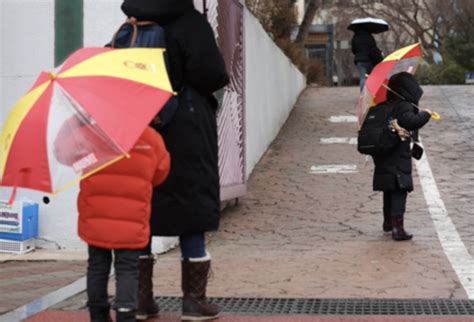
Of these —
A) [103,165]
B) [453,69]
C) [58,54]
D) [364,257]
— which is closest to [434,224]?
[364,257]

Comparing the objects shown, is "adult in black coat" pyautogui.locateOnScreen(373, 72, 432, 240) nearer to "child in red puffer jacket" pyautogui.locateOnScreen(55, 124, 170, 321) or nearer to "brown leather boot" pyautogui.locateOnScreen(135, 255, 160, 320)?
"brown leather boot" pyautogui.locateOnScreen(135, 255, 160, 320)

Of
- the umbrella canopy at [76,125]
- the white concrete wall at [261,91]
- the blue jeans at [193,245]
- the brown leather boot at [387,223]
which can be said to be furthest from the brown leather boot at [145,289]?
the white concrete wall at [261,91]

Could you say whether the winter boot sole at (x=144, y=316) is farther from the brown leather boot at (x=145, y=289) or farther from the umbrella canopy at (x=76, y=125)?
the umbrella canopy at (x=76, y=125)

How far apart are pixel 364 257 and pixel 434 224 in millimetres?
1579

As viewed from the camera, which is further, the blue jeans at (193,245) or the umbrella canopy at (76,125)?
the blue jeans at (193,245)

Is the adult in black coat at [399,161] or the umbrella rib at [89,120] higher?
the umbrella rib at [89,120]

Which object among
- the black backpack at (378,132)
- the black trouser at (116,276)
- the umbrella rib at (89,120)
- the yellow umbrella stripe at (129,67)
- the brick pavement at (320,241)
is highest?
the yellow umbrella stripe at (129,67)

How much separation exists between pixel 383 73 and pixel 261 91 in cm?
521

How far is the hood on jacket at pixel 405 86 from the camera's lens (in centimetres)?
744

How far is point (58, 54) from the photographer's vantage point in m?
7.50

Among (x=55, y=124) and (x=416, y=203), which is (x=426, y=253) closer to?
(x=416, y=203)

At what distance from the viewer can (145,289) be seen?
4957 millimetres

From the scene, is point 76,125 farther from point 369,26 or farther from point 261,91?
point 369,26

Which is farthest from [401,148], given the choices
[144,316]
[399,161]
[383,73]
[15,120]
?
[15,120]
